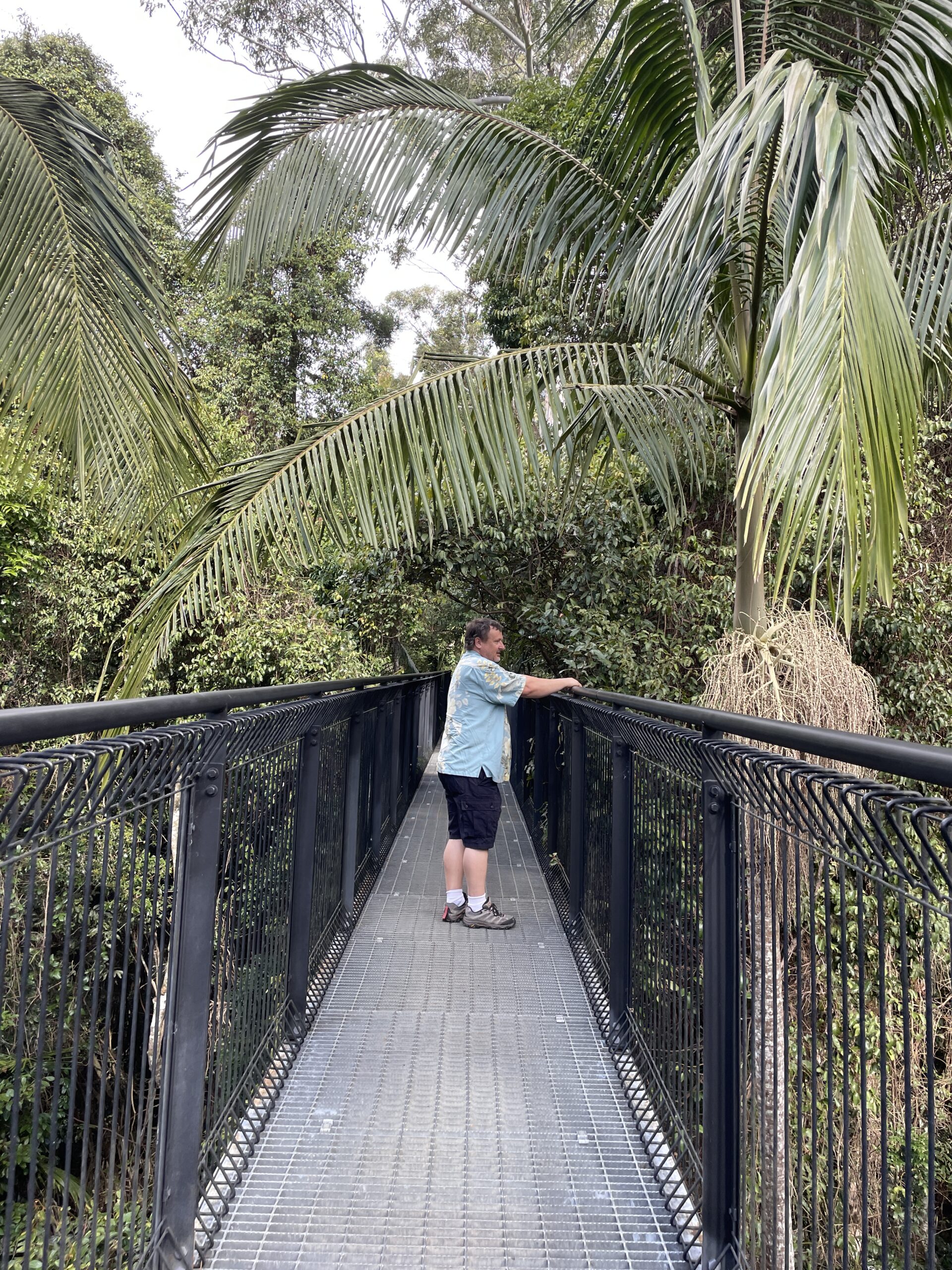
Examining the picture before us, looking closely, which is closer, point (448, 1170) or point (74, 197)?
point (448, 1170)

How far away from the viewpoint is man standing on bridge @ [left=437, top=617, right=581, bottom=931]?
4.51m

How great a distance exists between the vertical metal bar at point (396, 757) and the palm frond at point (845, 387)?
14.8ft

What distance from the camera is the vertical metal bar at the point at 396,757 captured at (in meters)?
6.52

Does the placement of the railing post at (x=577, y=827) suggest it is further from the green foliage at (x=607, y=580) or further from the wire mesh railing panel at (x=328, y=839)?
the green foliage at (x=607, y=580)

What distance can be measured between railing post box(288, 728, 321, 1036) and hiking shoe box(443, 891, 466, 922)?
1519mm

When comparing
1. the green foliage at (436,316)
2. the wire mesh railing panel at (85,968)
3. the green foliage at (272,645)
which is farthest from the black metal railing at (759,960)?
the green foliage at (436,316)

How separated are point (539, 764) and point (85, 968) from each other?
5.71 metres

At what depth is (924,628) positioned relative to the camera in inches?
299

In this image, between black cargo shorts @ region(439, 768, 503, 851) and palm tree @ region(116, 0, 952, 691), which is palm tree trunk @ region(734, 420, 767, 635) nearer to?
palm tree @ region(116, 0, 952, 691)

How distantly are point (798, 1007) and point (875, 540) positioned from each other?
1.28m

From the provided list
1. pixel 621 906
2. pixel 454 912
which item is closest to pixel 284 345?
pixel 454 912

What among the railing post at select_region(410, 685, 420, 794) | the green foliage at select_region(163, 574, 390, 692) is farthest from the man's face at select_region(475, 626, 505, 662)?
the green foliage at select_region(163, 574, 390, 692)

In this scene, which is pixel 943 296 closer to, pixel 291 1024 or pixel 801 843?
pixel 801 843

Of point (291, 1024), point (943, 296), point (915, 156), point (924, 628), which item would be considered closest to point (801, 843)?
point (291, 1024)
